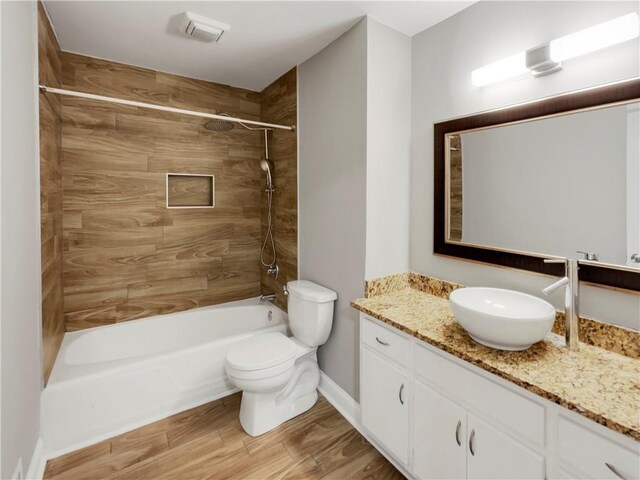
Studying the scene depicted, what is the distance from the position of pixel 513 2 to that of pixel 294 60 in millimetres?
1459

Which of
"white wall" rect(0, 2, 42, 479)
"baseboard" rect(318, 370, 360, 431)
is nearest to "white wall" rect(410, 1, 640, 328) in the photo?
"baseboard" rect(318, 370, 360, 431)

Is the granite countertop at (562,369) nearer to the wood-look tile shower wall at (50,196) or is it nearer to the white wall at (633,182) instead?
the white wall at (633,182)

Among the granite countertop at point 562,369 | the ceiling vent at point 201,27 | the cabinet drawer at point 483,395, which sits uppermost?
the ceiling vent at point 201,27

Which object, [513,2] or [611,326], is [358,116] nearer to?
[513,2]

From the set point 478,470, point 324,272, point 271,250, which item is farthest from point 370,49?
point 478,470

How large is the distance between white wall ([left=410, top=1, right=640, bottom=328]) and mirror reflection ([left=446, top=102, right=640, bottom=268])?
0.47 feet

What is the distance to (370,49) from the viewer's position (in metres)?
1.86

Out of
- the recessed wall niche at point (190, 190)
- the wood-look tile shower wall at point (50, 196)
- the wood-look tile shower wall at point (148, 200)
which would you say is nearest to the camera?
the wood-look tile shower wall at point (50, 196)

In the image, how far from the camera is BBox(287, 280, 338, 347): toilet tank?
2.15m

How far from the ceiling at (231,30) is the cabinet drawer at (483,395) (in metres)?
1.83

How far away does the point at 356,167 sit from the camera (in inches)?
77.4

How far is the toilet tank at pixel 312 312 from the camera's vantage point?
7.06 ft

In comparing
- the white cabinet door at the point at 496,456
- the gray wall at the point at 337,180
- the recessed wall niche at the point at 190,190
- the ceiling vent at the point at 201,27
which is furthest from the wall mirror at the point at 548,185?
the recessed wall niche at the point at 190,190

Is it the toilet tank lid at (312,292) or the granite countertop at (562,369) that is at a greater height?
the toilet tank lid at (312,292)
